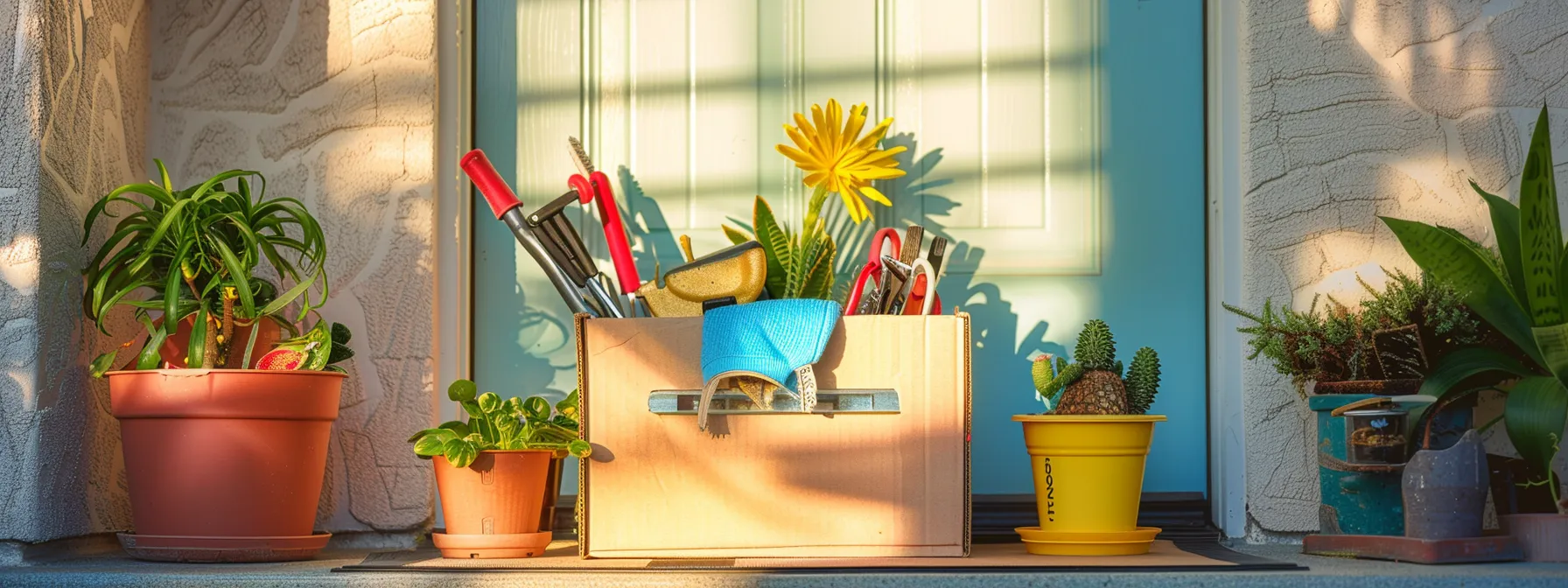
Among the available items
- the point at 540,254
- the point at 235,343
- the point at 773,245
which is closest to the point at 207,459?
the point at 235,343

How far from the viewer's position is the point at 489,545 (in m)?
2.14

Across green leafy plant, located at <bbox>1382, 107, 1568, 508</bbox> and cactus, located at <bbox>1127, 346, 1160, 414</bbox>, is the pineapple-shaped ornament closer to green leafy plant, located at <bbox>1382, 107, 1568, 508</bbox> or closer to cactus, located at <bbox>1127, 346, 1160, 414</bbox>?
cactus, located at <bbox>1127, 346, 1160, 414</bbox>

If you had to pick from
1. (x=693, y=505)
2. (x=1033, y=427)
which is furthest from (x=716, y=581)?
(x=1033, y=427)

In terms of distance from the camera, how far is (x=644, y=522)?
212 cm

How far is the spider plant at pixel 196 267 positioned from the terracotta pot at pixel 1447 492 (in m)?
1.70

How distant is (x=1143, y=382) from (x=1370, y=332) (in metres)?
0.35

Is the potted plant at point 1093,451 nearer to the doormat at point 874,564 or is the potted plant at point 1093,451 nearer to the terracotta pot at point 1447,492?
the doormat at point 874,564

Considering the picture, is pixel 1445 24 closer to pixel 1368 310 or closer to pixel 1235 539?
pixel 1368 310

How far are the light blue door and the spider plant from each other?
489 mm

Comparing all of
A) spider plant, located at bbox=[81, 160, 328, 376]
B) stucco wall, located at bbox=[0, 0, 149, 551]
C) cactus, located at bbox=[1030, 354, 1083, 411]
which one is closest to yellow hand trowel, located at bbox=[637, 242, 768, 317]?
cactus, located at bbox=[1030, 354, 1083, 411]

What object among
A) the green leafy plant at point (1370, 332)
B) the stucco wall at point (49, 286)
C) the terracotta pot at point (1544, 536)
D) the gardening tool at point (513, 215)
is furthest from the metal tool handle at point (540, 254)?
the terracotta pot at point (1544, 536)

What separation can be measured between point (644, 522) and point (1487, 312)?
1.33 metres

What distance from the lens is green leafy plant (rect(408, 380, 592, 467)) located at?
2094 mm

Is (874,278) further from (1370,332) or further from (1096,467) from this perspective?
(1370,332)
